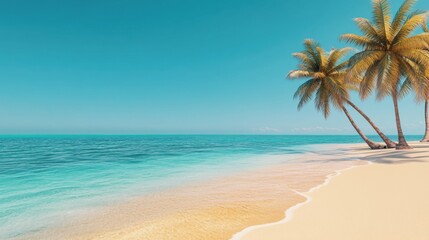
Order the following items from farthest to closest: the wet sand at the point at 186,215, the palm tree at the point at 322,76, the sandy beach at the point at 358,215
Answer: the palm tree at the point at 322,76
the wet sand at the point at 186,215
the sandy beach at the point at 358,215

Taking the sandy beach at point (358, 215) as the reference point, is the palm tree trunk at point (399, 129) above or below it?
above

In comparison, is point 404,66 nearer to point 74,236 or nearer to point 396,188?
point 396,188

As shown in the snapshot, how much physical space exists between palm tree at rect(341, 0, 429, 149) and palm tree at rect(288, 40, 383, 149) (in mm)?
4024

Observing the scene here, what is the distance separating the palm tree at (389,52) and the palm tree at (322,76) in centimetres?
402

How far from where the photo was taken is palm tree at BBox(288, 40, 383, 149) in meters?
21.9

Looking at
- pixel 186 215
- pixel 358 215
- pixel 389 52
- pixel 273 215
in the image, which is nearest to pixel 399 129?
pixel 389 52

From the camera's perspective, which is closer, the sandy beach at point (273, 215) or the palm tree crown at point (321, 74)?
the sandy beach at point (273, 215)

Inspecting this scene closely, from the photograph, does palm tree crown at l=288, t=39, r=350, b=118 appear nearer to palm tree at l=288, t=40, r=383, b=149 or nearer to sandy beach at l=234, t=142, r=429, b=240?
palm tree at l=288, t=40, r=383, b=149

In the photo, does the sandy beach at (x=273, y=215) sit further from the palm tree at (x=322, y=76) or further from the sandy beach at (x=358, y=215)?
the palm tree at (x=322, y=76)

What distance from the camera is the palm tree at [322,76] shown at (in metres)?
21.9

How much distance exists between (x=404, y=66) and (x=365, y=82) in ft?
7.86

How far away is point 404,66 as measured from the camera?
52.4 feet

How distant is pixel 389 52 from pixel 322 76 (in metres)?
6.11

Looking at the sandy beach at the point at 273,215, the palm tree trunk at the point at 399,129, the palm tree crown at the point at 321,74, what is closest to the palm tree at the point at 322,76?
the palm tree crown at the point at 321,74
